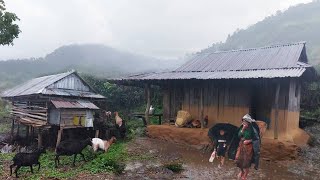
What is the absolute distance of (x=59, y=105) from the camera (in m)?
19.0

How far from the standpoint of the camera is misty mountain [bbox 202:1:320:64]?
2527 inches

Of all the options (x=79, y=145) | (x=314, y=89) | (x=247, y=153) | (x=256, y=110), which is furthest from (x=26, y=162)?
(x=314, y=89)

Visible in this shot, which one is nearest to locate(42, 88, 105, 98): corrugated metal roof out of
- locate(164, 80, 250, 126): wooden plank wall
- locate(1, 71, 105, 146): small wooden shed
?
locate(1, 71, 105, 146): small wooden shed

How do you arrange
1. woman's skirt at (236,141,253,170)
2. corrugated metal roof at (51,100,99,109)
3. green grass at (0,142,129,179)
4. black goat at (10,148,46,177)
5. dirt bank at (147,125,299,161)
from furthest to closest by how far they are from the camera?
corrugated metal roof at (51,100,99,109) → dirt bank at (147,125,299,161) → black goat at (10,148,46,177) → green grass at (0,142,129,179) → woman's skirt at (236,141,253,170)

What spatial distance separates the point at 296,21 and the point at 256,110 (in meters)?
71.0

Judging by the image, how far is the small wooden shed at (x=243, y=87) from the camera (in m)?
14.9

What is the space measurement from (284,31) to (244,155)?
6837 centimetres

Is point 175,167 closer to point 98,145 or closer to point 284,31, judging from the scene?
point 98,145

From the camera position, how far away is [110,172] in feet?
40.1

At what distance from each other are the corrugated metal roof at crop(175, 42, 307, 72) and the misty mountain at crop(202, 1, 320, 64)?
120 ft

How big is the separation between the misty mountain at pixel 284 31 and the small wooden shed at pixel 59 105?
133 ft

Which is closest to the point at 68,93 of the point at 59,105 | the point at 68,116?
the point at 68,116

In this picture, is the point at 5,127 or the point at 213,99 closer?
the point at 213,99

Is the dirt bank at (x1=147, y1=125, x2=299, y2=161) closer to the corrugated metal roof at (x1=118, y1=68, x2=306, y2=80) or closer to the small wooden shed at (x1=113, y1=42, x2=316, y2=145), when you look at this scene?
the small wooden shed at (x1=113, y1=42, x2=316, y2=145)
